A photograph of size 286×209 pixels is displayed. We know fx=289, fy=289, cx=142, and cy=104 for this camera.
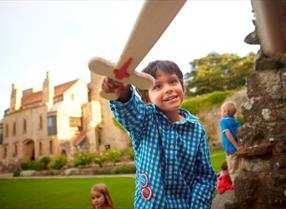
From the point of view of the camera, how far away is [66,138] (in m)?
32.0

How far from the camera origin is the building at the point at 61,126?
31.6 m

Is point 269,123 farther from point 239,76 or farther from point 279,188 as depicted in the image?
point 239,76

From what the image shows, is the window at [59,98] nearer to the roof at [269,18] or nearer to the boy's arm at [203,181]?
the boy's arm at [203,181]

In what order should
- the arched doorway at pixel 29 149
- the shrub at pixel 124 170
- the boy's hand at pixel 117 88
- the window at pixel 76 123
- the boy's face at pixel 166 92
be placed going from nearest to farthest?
the boy's hand at pixel 117 88, the boy's face at pixel 166 92, the shrub at pixel 124 170, the window at pixel 76 123, the arched doorway at pixel 29 149

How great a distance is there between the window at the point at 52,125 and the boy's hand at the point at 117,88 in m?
31.6

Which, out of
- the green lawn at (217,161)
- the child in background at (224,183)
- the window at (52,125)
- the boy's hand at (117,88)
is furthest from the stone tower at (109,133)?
the boy's hand at (117,88)

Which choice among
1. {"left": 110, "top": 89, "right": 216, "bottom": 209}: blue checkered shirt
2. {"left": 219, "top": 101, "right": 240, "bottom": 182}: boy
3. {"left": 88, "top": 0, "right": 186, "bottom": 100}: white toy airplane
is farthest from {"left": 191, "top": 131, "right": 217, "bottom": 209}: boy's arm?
{"left": 219, "top": 101, "right": 240, "bottom": 182}: boy

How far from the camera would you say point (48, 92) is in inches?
1289

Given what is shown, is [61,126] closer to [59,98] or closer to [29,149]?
[59,98]

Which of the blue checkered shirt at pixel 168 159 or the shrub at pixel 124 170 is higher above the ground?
the blue checkered shirt at pixel 168 159

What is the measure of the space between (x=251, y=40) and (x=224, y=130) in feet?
6.65

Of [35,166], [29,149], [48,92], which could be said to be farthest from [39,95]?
[35,166]

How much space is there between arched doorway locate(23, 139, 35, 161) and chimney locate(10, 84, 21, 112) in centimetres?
530

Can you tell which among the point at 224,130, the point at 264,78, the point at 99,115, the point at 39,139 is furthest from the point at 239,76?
the point at 264,78
